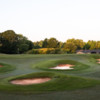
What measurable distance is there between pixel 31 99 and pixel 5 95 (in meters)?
2.23

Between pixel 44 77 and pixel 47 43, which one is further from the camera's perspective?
pixel 47 43

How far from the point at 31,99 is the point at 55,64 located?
66.2 ft

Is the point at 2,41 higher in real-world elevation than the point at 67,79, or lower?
higher

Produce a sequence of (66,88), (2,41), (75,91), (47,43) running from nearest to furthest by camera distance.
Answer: (75,91) < (66,88) < (2,41) < (47,43)

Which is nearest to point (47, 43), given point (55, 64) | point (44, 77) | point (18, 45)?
point (18, 45)

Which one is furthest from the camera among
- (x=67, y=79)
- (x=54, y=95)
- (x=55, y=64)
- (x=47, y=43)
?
(x=47, y=43)

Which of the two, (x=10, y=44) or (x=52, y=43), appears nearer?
(x=10, y=44)

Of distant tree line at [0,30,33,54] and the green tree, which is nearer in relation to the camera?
distant tree line at [0,30,33,54]

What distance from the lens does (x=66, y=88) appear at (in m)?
12.5

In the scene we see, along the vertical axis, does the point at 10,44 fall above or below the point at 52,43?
below

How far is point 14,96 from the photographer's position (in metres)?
10.9

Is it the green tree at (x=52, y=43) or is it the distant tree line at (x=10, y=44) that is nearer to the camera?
the distant tree line at (x=10, y=44)

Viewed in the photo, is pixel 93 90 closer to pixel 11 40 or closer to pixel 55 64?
pixel 55 64

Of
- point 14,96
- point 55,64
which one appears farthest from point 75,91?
point 55,64
